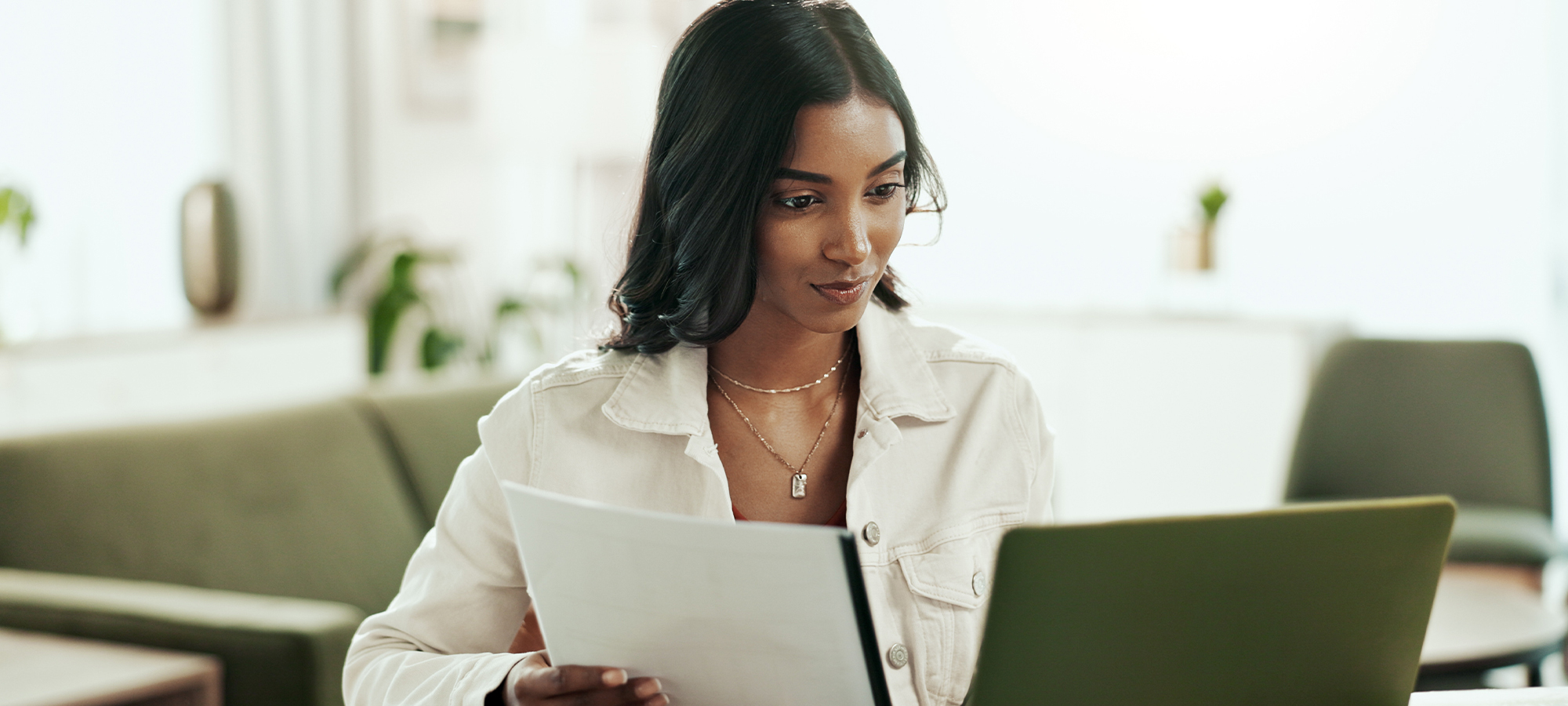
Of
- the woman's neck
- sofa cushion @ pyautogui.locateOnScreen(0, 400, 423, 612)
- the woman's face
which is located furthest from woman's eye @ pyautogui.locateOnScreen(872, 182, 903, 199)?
sofa cushion @ pyautogui.locateOnScreen(0, 400, 423, 612)

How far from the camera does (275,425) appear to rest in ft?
7.20

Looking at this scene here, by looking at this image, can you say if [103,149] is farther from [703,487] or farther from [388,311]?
[703,487]

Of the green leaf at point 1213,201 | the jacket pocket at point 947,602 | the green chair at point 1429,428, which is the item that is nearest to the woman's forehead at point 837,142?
the jacket pocket at point 947,602

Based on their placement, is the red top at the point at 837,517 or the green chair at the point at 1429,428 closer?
the red top at the point at 837,517

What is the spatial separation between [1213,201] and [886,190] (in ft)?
9.12

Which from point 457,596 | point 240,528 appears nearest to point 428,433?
point 240,528

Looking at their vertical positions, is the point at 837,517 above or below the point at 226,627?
above

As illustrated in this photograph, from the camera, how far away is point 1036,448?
1211 millimetres

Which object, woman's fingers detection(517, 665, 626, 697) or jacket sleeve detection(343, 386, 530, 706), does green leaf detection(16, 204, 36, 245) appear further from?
woman's fingers detection(517, 665, 626, 697)

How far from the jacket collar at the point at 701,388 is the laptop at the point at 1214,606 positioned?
0.46m

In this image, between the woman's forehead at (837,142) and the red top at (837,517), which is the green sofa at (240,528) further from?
the woman's forehead at (837,142)

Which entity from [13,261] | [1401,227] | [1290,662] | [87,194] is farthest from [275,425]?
[1401,227]

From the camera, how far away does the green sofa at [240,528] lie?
5.28ft

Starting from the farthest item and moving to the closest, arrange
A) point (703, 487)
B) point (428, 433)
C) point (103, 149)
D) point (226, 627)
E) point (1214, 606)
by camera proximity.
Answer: point (103, 149) → point (428, 433) → point (226, 627) → point (703, 487) → point (1214, 606)
